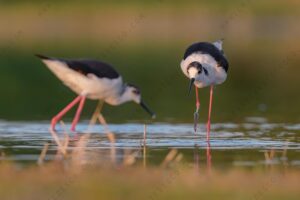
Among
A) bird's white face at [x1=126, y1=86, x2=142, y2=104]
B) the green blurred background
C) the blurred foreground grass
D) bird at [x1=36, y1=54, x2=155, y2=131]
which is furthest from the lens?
the green blurred background

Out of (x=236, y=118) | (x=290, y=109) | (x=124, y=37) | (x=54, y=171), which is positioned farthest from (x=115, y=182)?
(x=124, y=37)

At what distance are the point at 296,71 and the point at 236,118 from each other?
12.2 meters

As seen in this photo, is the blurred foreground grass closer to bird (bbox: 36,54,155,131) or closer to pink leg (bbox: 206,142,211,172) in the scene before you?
pink leg (bbox: 206,142,211,172)

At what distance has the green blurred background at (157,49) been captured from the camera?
20016mm

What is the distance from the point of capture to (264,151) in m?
12.6

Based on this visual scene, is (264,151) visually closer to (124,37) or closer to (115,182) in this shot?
(115,182)

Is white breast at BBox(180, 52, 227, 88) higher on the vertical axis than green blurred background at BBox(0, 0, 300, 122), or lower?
lower

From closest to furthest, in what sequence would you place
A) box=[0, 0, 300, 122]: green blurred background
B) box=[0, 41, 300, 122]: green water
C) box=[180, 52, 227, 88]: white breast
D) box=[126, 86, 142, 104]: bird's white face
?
box=[180, 52, 227, 88]: white breast
box=[126, 86, 142, 104]: bird's white face
box=[0, 41, 300, 122]: green water
box=[0, 0, 300, 122]: green blurred background

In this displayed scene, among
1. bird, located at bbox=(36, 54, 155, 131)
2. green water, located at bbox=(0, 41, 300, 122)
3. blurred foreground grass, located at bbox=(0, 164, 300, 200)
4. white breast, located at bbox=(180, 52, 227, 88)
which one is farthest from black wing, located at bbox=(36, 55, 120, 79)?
blurred foreground grass, located at bbox=(0, 164, 300, 200)

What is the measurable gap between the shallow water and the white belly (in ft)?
1.73

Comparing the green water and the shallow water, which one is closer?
the shallow water

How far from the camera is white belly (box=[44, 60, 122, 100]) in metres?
14.8

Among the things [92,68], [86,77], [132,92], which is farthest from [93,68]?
[132,92]

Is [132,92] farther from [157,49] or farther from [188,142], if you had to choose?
[157,49]
